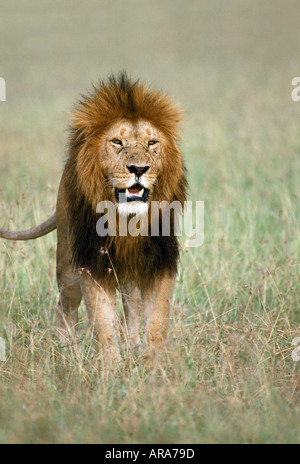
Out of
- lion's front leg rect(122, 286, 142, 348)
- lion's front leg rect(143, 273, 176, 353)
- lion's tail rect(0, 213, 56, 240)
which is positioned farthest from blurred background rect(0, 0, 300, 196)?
lion's front leg rect(143, 273, 176, 353)

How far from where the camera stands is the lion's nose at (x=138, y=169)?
15.5 ft

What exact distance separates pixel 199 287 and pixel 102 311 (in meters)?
1.79

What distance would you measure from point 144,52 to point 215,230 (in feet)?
48.3

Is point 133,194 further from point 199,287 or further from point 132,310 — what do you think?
point 199,287

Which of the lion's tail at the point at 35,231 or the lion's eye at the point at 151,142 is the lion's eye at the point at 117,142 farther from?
the lion's tail at the point at 35,231

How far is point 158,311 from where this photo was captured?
506cm

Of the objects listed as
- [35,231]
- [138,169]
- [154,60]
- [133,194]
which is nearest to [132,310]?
[35,231]

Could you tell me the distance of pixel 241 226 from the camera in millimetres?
8047

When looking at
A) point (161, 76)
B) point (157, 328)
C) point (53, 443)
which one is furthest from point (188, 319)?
point (161, 76)

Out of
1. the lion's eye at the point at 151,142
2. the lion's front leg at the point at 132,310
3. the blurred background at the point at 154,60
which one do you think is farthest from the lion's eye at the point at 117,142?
the blurred background at the point at 154,60

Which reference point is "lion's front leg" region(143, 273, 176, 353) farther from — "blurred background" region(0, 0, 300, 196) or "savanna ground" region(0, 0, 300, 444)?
"blurred background" region(0, 0, 300, 196)

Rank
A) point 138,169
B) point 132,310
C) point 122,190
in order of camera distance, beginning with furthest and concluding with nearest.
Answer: point 132,310
point 122,190
point 138,169

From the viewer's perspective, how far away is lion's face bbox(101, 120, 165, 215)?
15.7ft

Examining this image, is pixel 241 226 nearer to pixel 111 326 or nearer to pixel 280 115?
pixel 111 326
